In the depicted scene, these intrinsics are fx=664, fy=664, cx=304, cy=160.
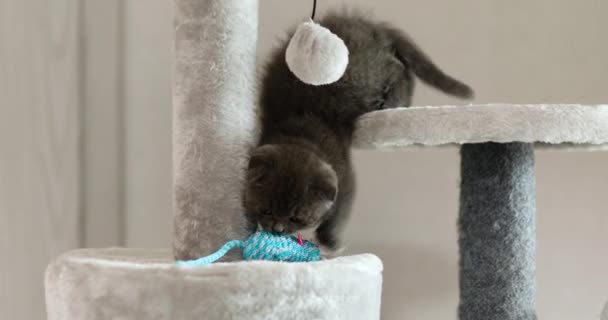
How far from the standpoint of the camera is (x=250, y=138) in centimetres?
101

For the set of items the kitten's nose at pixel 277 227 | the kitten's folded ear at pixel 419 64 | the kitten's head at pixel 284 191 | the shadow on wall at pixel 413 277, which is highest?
the kitten's folded ear at pixel 419 64

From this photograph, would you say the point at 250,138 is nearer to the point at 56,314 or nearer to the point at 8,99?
the point at 56,314

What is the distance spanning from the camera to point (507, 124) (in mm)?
956

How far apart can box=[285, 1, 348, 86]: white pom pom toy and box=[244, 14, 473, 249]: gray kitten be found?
189 millimetres

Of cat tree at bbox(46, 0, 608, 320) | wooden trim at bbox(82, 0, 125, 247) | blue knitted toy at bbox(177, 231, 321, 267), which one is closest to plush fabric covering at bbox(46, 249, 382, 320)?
cat tree at bbox(46, 0, 608, 320)

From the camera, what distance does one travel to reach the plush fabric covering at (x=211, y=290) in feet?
2.54

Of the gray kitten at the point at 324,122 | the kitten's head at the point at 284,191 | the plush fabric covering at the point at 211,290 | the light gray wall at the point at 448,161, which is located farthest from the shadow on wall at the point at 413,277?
the plush fabric covering at the point at 211,290

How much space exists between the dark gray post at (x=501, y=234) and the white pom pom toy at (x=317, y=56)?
0.37 meters

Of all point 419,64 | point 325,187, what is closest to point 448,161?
point 419,64

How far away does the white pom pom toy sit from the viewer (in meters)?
0.84

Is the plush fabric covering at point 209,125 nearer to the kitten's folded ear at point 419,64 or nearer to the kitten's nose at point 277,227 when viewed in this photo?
the kitten's nose at point 277,227

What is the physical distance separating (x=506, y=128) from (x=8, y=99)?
86cm

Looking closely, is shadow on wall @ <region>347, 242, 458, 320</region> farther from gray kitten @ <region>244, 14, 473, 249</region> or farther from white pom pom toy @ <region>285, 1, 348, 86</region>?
white pom pom toy @ <region>285, 1, 348, 86</region>

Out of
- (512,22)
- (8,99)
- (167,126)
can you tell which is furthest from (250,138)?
(512,22)
